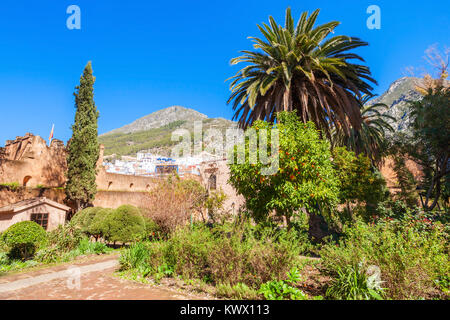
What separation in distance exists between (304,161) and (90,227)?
1064 centimetres

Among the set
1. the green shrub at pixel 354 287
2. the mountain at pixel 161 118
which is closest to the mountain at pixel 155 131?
the mountain at pixel 161 118

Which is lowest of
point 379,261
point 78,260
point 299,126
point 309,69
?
point 78,260

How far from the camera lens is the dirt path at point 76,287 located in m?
4.76

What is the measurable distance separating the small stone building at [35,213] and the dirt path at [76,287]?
6293 millimetres

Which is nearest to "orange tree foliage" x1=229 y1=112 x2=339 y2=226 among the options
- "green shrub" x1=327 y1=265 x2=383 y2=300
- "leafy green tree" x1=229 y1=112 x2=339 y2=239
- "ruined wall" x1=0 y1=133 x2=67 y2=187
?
"leafy green tree" x1=229 y1=112 x2=339 y2=239

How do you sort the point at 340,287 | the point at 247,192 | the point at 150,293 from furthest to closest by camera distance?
the point at 247,192 < the point at 150,293 < the point at 340,287

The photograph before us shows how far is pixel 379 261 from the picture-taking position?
4328 mm

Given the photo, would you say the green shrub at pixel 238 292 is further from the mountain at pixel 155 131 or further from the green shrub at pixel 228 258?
the mountain at pixel 155 131

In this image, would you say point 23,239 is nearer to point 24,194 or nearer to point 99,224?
point 99,224

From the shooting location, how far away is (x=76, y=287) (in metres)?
5.48

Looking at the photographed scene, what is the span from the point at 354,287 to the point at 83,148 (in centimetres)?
1752

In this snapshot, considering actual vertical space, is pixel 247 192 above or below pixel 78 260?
above

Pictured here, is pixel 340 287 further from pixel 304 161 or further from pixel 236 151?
pixel 236 151
